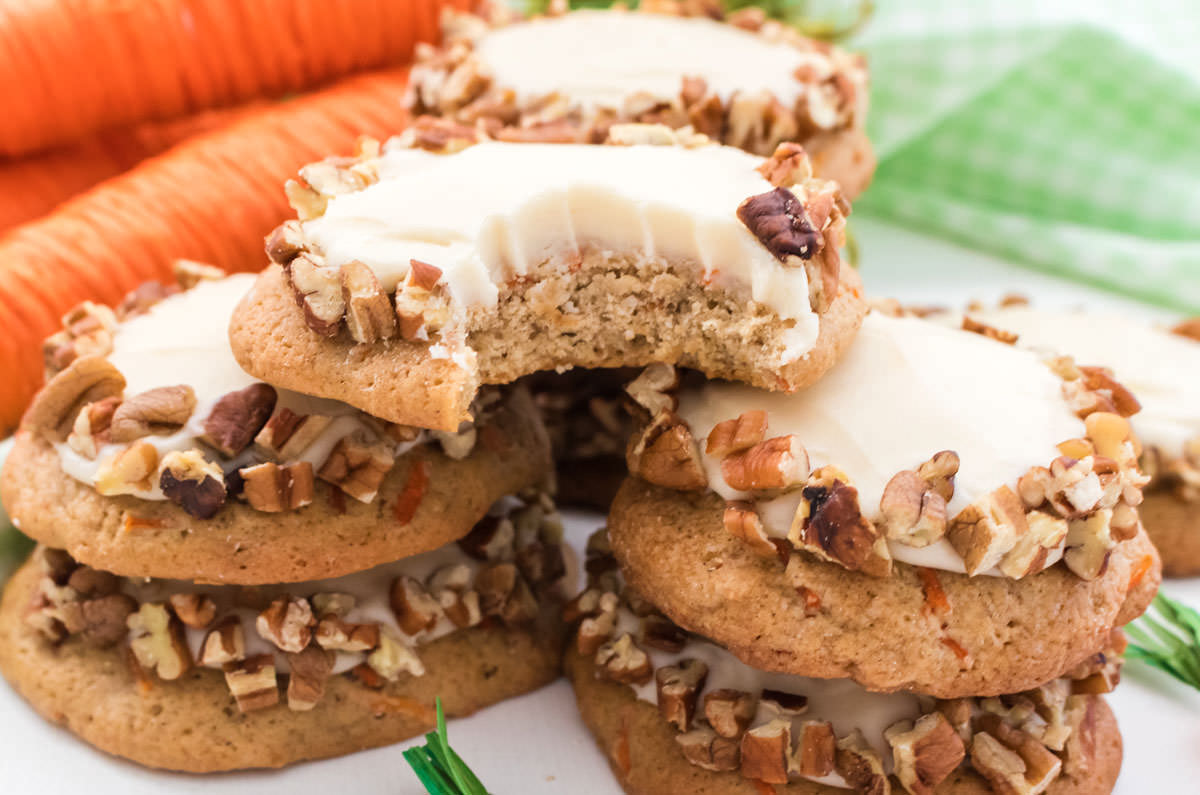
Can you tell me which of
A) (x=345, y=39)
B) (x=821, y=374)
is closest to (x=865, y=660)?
(x=821, y=374)

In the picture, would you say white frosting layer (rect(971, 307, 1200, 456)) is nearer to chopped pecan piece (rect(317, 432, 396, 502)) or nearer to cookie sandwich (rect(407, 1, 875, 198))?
cookie sandwich (rect(407, 1, 875, 198))

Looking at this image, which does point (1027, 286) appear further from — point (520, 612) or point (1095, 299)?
point (520, 612)

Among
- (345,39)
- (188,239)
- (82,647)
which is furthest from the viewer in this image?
(345,39)

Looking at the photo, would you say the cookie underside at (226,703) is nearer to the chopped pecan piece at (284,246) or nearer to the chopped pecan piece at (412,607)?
the chopped pecan piece at (412,607)

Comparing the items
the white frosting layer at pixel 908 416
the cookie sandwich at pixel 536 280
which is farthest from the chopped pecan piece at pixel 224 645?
the white frosting layer at pixel 908 416

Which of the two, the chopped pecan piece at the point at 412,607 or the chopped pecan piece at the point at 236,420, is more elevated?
the chopped pecan piece at the point at 236,420

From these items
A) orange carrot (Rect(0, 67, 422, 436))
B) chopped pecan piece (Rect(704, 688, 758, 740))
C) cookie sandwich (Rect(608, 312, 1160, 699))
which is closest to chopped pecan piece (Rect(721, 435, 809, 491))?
cookie sandwich (Rect(608, 312, 1160, 699))
